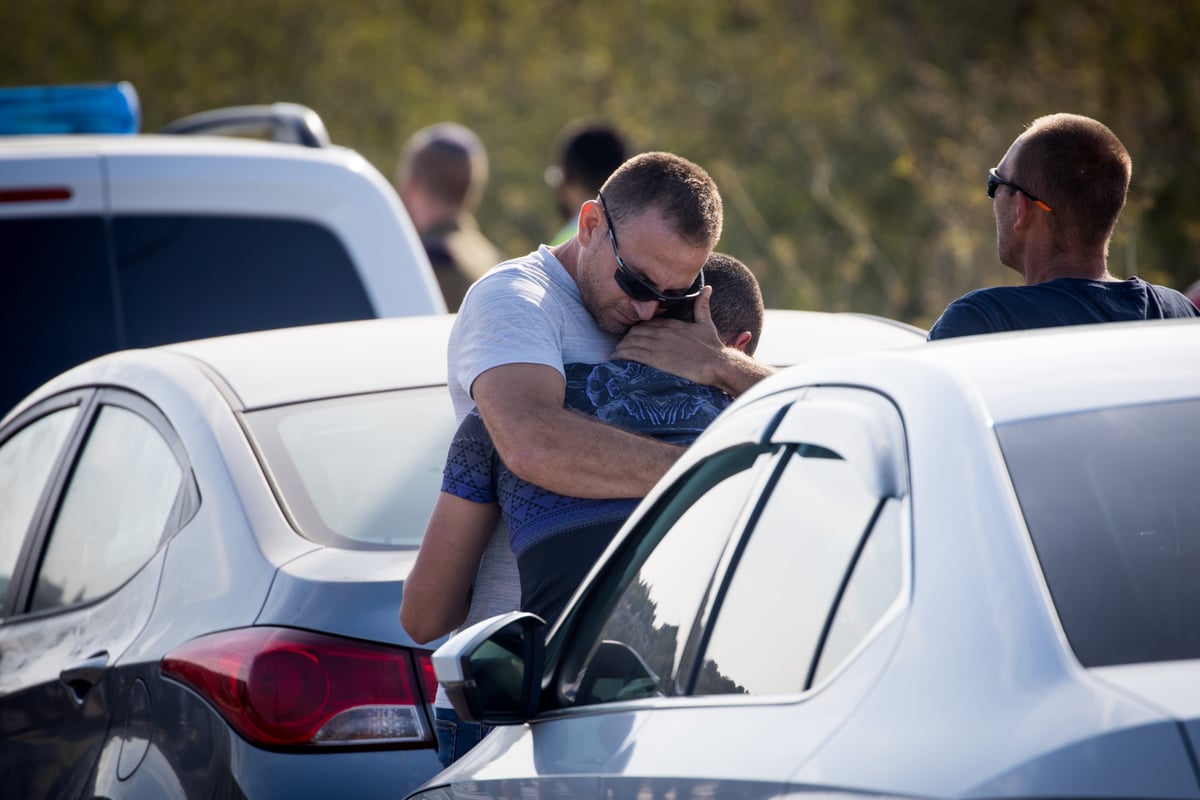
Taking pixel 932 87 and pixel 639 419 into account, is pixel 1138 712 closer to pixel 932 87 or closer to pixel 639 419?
pixel 639 419

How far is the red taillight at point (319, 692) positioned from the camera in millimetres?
2926

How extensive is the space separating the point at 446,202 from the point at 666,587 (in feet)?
18.5

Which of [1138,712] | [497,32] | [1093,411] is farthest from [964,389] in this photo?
[497,32]

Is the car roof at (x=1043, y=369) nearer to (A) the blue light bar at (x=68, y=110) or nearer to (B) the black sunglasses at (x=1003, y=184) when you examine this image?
(B) the black sunglasses at (x=1003, y=184)

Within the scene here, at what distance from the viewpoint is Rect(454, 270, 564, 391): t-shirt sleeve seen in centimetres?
302

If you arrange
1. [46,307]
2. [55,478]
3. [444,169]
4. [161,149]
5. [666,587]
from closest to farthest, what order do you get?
[666,587] → [55,478] → [46,307] → [161,149] → [444,169]

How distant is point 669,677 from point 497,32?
19058 mm

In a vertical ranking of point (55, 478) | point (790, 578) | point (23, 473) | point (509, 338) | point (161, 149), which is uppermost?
point (161, 149)

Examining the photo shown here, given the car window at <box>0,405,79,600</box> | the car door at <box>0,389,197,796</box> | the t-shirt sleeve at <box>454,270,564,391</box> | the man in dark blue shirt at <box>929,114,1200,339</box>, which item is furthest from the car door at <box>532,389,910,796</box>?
the car window at <box>0,405,79,600</box>

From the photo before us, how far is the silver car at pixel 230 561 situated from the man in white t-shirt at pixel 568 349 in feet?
0.49

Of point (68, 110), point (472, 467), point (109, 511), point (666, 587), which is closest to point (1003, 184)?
point (472, 467)

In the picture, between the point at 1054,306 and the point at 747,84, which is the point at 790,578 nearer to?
the point at 1054,306

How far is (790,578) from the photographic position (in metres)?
1.90

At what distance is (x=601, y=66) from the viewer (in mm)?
18812
